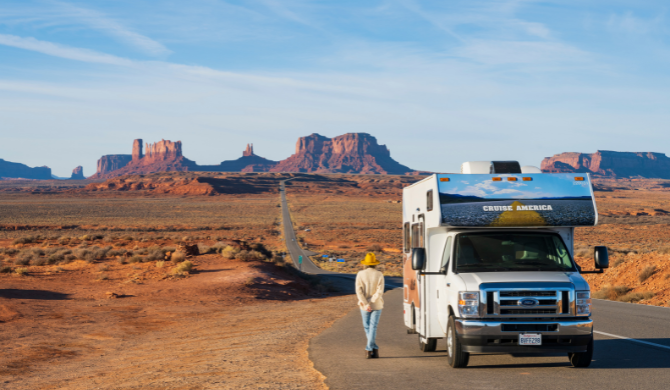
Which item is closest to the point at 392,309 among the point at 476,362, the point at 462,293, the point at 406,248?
the point at 406,248

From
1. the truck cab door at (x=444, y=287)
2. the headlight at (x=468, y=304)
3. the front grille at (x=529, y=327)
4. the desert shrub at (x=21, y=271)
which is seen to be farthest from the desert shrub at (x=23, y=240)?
the front grille at (x=529, y=327)

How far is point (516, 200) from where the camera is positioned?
8.88 meters

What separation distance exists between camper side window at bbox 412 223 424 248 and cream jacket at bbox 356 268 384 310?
3.78 ft

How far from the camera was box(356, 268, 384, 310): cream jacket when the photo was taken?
937cm

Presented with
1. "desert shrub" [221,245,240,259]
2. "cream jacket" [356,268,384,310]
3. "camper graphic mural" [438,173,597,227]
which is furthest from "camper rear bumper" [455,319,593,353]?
"desert shrub" [221,245,240,259]

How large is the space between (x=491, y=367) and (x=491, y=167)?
3.13m

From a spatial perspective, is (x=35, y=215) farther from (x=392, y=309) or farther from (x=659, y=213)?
(x=659, y=213)

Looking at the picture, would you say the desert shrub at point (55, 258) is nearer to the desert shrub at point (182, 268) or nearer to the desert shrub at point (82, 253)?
the desert shrub at point (82, 253)

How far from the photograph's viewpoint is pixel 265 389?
299 inches

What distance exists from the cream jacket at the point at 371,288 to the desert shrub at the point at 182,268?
21871 mm

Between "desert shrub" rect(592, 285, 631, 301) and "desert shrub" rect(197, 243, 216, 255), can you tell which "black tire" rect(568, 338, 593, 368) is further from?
"desert shrub" rect(197, 243, 216, 255)

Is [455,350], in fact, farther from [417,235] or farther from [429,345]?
[417,235]

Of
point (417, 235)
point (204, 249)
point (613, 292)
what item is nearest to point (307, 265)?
point (204, 249)

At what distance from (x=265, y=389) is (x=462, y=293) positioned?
2918 mm
